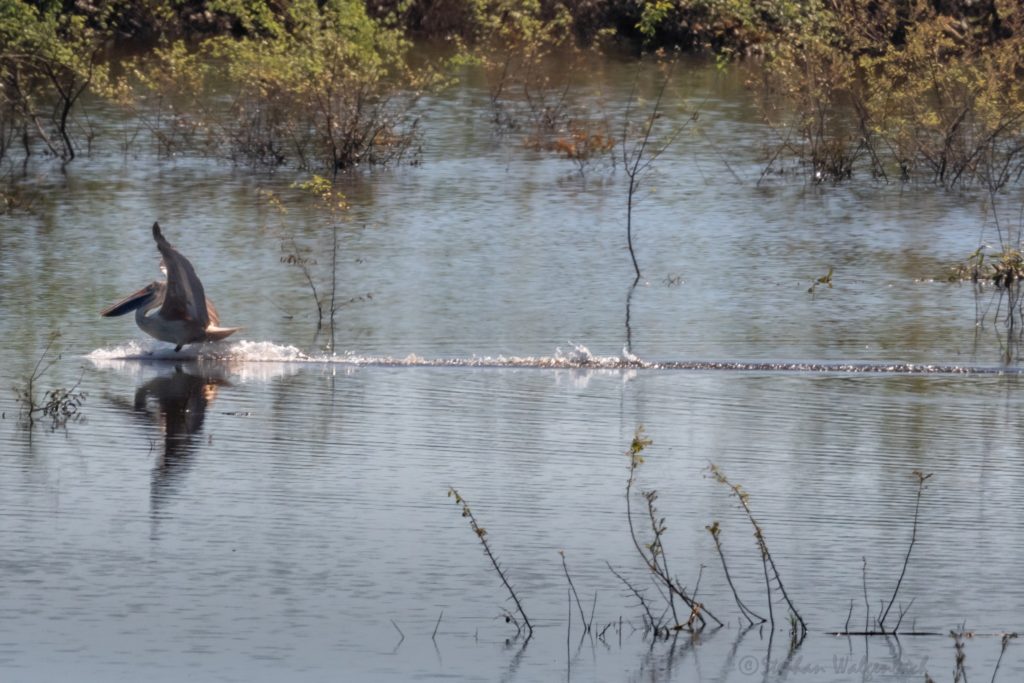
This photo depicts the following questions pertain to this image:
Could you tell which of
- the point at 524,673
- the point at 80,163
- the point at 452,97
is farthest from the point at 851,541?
the point at 452,97

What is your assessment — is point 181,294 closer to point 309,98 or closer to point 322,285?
point 322,285

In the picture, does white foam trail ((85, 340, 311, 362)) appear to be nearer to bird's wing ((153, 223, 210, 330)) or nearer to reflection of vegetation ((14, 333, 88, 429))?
bird's wing ((153, 223, 210, 330))

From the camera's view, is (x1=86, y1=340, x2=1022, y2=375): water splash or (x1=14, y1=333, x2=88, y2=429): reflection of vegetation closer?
(x1=14, y1=333, x2=88, y2=429): reflection of vegetation

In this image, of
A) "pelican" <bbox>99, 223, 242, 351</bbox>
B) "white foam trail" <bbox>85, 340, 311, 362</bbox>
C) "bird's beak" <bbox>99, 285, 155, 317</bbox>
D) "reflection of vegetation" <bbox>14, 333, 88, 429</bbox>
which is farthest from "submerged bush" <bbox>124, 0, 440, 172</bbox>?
"reflection of vegetation" <bbox>14, 333, 88, 429</bbox>

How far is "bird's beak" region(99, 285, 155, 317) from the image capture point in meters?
13.1

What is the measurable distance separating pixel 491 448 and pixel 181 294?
3.05 meters

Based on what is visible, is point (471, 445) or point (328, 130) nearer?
point (471, 445)

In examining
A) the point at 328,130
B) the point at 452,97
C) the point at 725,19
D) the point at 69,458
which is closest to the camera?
the point at 69,458

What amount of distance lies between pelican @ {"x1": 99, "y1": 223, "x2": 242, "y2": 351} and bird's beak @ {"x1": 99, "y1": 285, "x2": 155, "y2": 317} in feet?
0.36

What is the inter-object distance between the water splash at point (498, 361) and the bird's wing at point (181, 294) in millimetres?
333

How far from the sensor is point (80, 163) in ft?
79.2

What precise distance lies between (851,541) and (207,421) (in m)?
3.94

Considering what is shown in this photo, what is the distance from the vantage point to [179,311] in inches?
502

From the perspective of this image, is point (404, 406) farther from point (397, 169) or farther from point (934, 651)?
point (397, 169)
